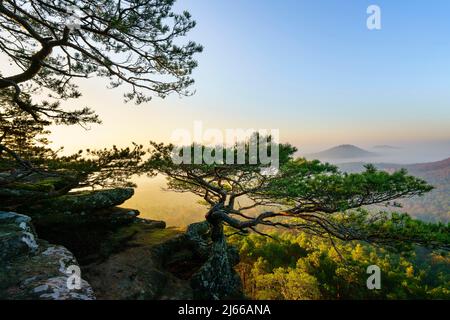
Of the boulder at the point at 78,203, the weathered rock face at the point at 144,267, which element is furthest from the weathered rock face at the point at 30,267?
the boulder at the point at 78,203

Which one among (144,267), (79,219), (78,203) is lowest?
(144,267)

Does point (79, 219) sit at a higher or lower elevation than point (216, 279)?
higher

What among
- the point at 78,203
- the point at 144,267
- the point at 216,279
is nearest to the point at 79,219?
the point at 78,203

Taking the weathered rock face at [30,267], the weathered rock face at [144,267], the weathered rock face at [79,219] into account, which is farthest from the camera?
the weathered rock face at [79,219]

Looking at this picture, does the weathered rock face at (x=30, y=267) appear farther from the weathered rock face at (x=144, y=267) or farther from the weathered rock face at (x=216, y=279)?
the weathered rock face at (x=216, y=279)

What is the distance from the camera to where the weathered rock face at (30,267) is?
4.88 metres

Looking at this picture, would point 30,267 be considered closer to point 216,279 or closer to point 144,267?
point 144,267

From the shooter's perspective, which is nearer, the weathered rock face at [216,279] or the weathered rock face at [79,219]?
the weathered rock face at [216,279]

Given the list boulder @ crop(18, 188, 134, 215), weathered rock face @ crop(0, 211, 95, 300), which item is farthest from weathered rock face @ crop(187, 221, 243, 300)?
boulder @ crop(18, 188, 134, 215)

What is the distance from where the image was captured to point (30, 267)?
18.6 feet

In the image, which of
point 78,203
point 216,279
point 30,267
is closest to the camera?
point 30,267

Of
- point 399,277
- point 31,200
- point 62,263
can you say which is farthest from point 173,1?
point 399,277

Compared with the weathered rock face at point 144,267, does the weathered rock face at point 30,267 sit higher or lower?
higher
